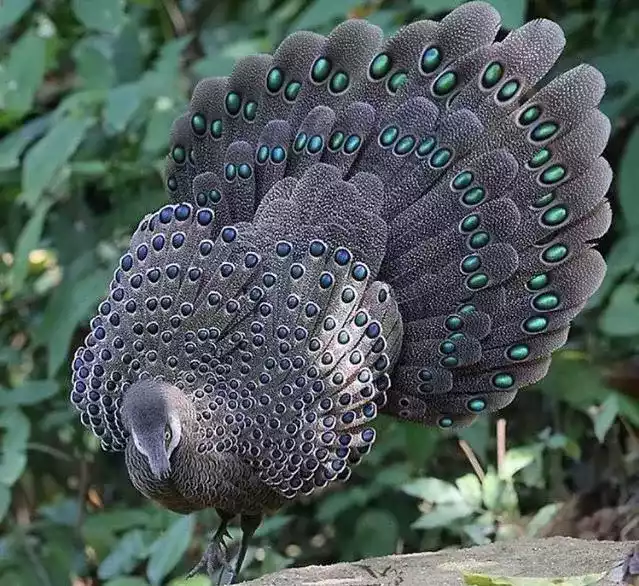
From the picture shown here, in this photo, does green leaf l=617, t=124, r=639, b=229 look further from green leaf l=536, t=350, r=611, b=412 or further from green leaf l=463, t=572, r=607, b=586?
green leaf l=463, t=572, r=607, b=586

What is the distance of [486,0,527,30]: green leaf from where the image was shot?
306cm

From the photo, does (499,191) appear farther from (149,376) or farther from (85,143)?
(85,143)

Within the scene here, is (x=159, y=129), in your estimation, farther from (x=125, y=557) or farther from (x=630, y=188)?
(x=630, y=188)

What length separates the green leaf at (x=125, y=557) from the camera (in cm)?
355

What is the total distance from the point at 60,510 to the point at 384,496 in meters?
1.22

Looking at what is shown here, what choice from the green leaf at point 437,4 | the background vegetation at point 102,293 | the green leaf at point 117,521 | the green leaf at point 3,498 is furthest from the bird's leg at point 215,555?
the green leaf at point 437,4

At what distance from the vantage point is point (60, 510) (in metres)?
4.70

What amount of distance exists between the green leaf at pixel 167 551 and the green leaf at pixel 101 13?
4.83 feet

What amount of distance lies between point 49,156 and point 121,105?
25cm

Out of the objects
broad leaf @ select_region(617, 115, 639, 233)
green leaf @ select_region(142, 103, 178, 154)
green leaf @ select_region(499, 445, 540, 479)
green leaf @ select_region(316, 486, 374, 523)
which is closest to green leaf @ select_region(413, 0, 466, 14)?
broad leaf @ select_region(617, 115, 639, 233)

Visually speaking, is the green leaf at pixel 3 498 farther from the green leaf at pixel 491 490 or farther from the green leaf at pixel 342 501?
the green leaf at pixel 491 490

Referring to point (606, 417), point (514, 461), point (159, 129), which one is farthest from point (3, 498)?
point (606, 417)

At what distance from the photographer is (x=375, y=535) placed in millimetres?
4199

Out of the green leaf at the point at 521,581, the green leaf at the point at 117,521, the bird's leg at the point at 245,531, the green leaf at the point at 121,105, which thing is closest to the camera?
the green leaf at the point at 521,581
